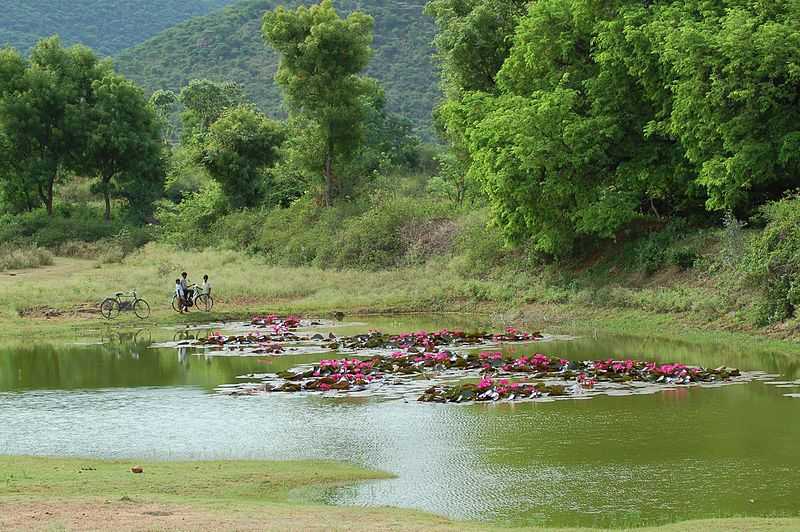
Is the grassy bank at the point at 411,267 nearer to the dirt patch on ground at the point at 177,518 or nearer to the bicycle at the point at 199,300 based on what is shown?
the bicycle at the point at 199,300

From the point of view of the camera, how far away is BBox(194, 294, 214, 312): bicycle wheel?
Result: 33.8 meters

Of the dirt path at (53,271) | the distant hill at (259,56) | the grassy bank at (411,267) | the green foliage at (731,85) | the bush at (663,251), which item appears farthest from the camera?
the distant hill at (259,56)

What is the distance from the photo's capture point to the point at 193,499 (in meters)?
11.1

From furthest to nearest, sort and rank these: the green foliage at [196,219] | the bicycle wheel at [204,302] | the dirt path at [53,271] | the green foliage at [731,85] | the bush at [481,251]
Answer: the green foliage at [196,219] → the dirt path at [53,271] → the bush at [481,251] → the bicycle wheel at [204,302] → the green foliage at [731,85]

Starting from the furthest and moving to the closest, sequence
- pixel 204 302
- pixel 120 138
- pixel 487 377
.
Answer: pixel 120 138 → pixel 204 302 → pixel 487 377

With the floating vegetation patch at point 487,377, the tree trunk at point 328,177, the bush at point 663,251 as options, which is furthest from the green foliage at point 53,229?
the floating vegetation patch at point 487,377

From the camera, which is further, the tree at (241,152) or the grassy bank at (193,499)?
the tree at (241,152)

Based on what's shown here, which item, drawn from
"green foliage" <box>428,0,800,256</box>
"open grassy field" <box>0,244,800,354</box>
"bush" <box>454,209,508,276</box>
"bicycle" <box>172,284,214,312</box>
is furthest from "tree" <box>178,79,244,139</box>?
"bicycle" <box>172,284,214,312</box>

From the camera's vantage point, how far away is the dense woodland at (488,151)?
28.4 meters

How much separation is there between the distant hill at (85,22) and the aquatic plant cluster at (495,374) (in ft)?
355

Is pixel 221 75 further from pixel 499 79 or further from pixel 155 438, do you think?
pixel 155 438

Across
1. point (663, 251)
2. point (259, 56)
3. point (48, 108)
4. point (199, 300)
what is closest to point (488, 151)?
point (663, 251)

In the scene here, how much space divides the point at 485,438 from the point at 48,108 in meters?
48.3

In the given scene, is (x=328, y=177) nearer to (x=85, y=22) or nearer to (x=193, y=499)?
(x=193, y=499)
